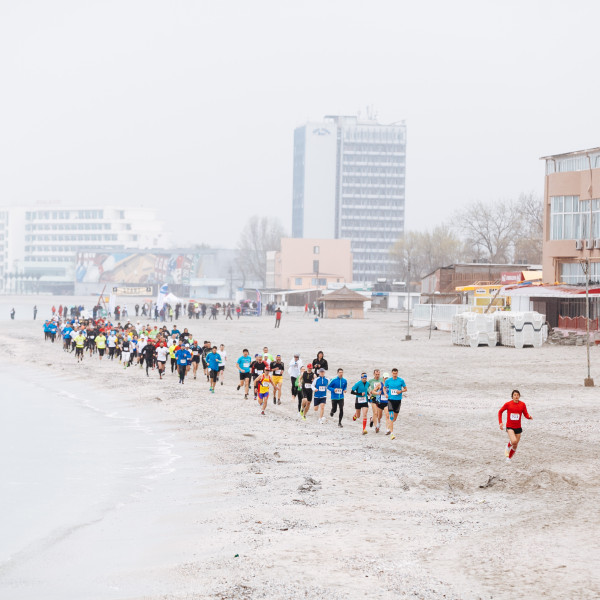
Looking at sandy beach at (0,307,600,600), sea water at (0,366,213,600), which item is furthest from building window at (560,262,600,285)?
sea water at (0,366,213,600)

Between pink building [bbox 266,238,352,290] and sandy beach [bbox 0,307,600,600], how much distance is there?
121m

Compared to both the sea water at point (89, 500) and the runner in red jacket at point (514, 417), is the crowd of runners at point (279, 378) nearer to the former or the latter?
the runner in red jacket at point (514, 417)

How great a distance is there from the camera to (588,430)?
2175 centimetres

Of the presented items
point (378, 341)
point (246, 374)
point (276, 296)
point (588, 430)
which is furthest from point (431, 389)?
point (276, 296)

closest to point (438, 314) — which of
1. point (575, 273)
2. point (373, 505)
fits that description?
point (575, 273)

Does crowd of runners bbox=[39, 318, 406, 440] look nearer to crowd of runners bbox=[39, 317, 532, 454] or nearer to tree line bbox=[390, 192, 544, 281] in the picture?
A: crowd of runners bbox=[39, 317, 532, 454]

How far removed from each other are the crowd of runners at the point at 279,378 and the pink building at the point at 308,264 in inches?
4120

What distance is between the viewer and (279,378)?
27.3m

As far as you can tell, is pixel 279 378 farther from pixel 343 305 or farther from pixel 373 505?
pixel 343 305

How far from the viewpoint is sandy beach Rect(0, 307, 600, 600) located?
11875 mm

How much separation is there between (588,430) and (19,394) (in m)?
21.3

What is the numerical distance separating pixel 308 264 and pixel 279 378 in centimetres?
12782

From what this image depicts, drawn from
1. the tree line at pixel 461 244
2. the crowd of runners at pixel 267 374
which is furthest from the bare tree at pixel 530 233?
the crowd of runners at pixel 267 374

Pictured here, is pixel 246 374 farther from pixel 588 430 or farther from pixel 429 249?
pixel 429 249
